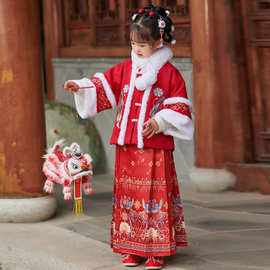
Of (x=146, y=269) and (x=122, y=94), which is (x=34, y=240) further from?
(x=122, y=94)

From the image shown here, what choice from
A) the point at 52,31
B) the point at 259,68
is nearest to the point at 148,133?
the point at 259,68

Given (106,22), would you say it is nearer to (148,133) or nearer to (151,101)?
(151,101)

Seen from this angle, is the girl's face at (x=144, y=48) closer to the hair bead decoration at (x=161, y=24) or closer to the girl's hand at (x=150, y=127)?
the hair bead decoration at (x=161, y=24)

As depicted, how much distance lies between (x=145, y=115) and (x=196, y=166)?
2626 millimetres

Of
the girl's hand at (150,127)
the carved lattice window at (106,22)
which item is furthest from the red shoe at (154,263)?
the carved lattice window at (106,22)

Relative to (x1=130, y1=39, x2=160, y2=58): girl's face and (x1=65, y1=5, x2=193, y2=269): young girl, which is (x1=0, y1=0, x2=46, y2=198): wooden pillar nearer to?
(x1=65, y1=5, x2=193, y2=269): young girl

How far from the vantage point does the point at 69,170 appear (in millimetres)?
5363

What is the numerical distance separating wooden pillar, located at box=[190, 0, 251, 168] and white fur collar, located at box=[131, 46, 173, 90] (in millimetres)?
2258

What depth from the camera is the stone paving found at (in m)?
4.53

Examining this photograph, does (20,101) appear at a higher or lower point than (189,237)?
higher

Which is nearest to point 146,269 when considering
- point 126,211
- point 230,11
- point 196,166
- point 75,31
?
point 126,211

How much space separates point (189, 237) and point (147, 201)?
94 cm

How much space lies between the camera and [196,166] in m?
6.82

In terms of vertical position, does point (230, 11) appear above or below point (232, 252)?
above
